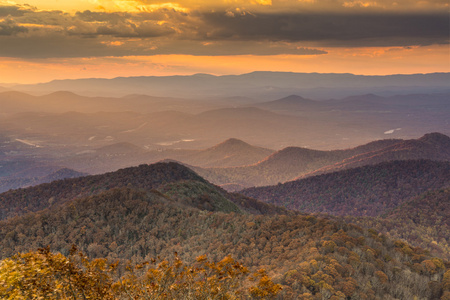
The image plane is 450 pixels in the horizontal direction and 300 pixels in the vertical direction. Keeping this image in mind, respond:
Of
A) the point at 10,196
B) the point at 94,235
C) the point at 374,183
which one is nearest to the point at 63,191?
the point at 10,196

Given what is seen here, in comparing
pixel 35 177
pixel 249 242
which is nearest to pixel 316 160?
pixel 249 242

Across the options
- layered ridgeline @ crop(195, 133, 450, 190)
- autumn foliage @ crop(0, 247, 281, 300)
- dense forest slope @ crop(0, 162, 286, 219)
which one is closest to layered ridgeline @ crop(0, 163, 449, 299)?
autumn foliage @ crop(0, 247, 281, 300)

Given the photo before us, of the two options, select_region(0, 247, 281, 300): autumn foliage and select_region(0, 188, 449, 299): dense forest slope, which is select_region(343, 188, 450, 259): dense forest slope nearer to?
select_region(0, 188, 449, 299): dense forest slope

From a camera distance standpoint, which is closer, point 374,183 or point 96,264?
point 96,264

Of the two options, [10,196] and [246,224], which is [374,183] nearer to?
[246,224]

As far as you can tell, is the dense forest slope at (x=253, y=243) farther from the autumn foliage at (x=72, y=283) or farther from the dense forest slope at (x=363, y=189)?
the dense forest slope at (x=363, y=189)

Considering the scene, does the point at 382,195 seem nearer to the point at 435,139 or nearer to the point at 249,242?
the point at 249,242

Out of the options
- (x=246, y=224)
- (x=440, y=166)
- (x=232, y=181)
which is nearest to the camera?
(x=246, y=224)
